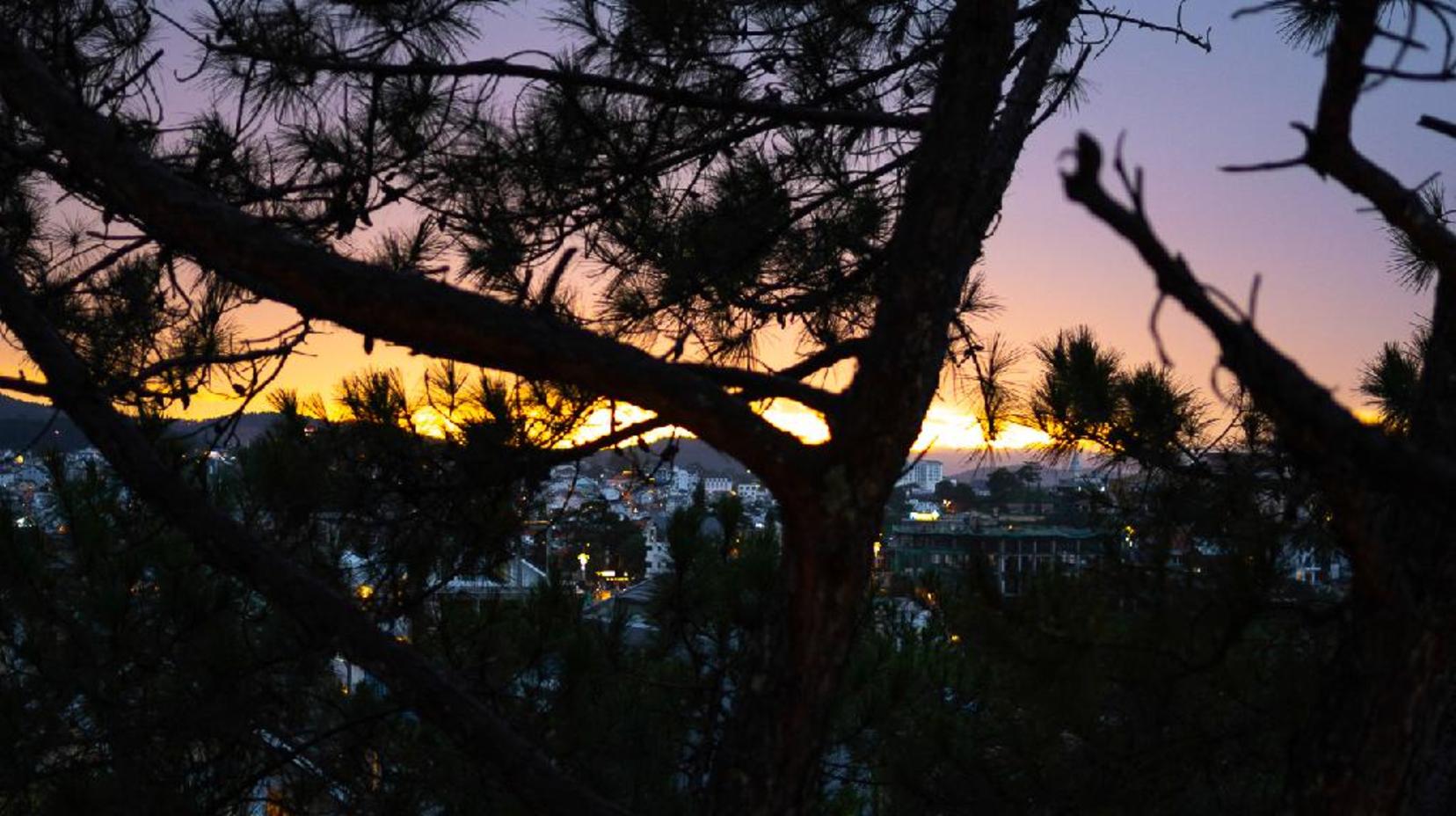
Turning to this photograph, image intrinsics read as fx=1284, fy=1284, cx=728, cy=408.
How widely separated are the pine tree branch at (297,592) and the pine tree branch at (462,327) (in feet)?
1.62

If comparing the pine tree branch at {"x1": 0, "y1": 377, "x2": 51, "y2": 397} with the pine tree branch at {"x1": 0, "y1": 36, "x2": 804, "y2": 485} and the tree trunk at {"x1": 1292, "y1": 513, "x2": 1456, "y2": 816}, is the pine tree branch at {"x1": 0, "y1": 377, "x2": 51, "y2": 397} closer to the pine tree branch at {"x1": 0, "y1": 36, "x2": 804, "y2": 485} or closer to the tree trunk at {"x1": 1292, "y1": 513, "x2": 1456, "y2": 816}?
the pine tree branch at {"x1": 0, "y1": 36, "x2": 804, "y2": 485}

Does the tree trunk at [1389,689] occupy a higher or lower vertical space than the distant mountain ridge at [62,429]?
lower

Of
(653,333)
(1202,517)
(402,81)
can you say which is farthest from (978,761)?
(402,81)

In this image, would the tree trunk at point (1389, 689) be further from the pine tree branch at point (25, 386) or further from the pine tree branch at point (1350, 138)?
the pine tree branch at point (25, 386)

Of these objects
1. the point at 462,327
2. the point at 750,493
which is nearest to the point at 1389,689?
the point at 462,327

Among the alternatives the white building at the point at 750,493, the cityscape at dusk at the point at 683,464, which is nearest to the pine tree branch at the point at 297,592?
the cityscape at dusk at the point at 683,464

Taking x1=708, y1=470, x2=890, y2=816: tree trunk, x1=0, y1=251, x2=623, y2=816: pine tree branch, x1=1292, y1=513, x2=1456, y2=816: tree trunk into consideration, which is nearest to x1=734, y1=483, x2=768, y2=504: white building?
x1=0, y1=251, x2=623, y2=816: pine tree branch

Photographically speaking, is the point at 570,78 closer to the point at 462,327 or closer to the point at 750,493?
the point at 462,327

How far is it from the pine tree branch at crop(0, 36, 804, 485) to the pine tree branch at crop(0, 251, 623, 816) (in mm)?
494

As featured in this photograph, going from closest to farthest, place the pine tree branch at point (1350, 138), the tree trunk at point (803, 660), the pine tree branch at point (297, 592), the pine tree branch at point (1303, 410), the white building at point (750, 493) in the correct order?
the pine tree branch at point (1303, 410) < the pine tree branch at point (1350, 138) < the tree trunk at point (803, 660) < the pine tree branch at point (297, 592) < the white building at point (750, 493)

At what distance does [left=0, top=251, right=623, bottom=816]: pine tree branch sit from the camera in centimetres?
161

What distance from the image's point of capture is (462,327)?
1.35 meters

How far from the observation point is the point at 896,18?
11.4ft

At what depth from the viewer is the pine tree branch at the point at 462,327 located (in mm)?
1353
